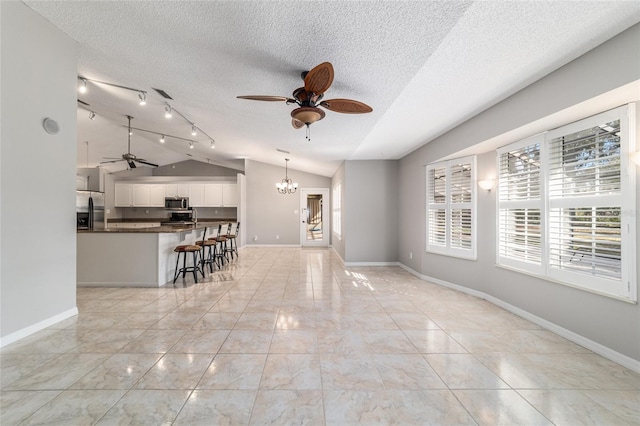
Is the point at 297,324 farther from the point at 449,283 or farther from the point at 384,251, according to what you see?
the point at 384,251

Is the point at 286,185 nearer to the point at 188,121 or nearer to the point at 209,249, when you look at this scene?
the point at 209,249

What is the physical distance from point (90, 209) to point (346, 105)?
8.32 m

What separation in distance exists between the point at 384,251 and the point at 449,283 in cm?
192

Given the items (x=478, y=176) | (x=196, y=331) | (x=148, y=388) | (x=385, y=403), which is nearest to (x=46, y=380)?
(x=148, y=388)

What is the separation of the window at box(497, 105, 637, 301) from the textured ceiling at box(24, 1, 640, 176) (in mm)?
756

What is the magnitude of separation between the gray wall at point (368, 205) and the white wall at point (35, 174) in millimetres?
4795

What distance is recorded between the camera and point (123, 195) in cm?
912

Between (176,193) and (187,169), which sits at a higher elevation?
(187,169)

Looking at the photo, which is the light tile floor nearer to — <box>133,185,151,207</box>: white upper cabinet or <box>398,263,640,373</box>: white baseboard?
<box>398,263,640,373</box>: white baseboard

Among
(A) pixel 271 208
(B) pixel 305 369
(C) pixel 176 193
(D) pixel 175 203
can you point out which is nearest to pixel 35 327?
(B) pixel 305 369

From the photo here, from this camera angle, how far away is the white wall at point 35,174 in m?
2.35

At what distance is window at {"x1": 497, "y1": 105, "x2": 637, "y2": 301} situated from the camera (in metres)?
2.18

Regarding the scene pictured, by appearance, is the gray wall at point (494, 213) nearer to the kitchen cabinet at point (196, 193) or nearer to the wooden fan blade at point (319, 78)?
the wooden fan blade at point (319, 78)

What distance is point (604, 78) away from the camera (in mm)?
1983
